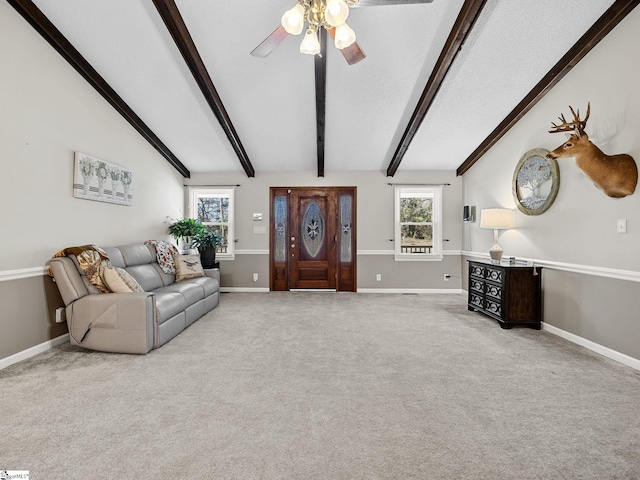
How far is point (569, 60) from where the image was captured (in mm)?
3334

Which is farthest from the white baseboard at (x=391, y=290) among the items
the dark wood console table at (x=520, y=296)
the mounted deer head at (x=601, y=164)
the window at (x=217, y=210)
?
the mounted deer head at (x=601, y=164)

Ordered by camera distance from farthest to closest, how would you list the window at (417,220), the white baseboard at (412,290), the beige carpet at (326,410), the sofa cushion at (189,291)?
1. the window at (417,220)
2. the white baseboard at (412,290)
3. the sofa cushion at (189,291)
4. the beige carpet at (326,410)

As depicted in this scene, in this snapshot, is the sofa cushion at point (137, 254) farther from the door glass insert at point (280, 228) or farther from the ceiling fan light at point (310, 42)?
the ceiling fan light at point (310, 42)

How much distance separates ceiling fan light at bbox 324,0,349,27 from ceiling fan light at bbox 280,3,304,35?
198 mm

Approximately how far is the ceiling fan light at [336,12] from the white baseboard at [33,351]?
3653 mm

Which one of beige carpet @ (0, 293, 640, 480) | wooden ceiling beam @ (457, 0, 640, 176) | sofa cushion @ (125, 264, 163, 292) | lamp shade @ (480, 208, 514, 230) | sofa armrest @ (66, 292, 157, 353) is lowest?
beige carpet @ (0, 293, 640, 480)

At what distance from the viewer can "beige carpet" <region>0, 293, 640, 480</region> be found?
1587 mm

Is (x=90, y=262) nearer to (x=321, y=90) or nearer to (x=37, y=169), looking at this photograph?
(x=37, y=169)

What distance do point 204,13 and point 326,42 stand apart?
1192 mm

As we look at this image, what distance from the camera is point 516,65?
3.57m

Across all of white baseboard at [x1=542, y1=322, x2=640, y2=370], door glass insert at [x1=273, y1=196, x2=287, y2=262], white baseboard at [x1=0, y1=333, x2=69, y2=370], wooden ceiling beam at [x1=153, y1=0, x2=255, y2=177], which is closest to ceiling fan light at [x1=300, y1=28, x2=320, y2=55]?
wooden ceiling beam at [x1=153, y1=0, x2=255, y2=177]

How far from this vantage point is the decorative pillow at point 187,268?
4801 millimetres

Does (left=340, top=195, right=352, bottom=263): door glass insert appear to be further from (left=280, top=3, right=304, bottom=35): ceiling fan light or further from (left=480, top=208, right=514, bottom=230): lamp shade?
(left=280, top=3, right=304, bottom=35): ceiling fan light

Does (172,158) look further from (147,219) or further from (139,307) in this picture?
(139,307)
